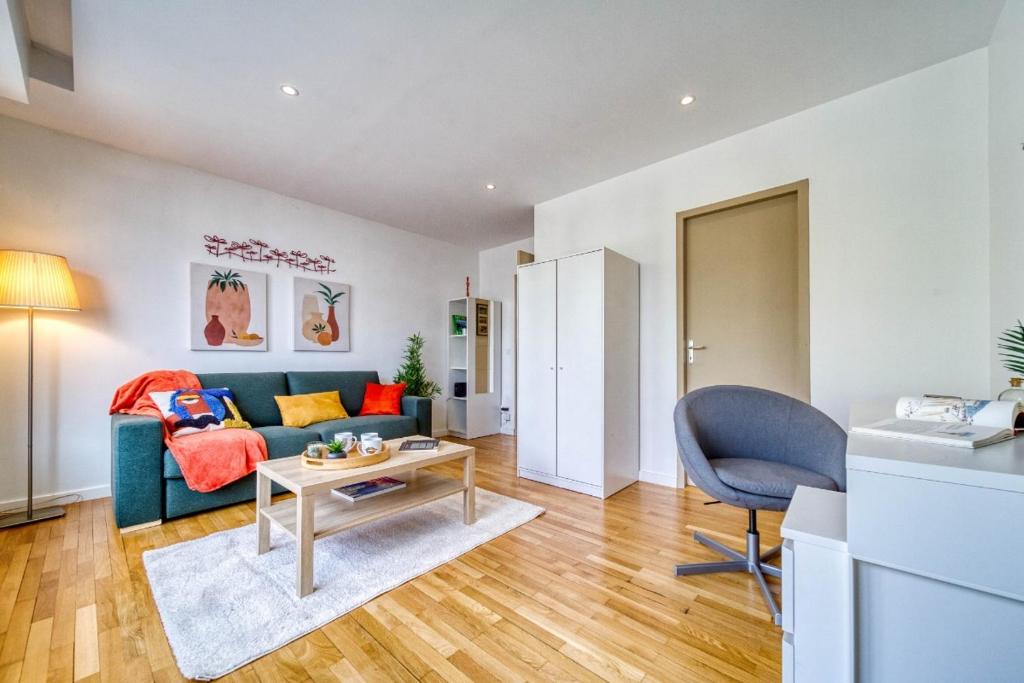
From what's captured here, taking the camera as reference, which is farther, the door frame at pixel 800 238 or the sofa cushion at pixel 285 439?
the sofa cushion at pixel 285 439

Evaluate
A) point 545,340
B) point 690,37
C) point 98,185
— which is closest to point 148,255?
point 98,185

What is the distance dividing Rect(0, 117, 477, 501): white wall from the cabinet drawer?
406cm

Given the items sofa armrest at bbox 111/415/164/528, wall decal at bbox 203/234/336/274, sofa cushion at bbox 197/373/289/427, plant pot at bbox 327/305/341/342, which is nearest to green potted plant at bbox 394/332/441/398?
plant pot at bbox 327/305/341/342

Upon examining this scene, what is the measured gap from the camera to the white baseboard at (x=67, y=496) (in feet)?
8.20

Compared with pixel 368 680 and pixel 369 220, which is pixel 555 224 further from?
pixel 368 680

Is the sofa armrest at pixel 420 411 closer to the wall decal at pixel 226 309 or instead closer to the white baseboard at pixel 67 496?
the wall decal at pixel 226 309

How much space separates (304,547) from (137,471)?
1.45 meters

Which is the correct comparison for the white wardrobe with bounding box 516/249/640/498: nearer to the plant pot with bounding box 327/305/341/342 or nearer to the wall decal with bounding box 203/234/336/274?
the plant pot with bounding box 327/305/341/342

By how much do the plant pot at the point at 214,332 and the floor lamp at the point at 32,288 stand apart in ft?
2.63

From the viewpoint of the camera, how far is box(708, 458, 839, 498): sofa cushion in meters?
1.60

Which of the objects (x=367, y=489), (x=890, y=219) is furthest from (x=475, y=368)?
(x=890, y=219)

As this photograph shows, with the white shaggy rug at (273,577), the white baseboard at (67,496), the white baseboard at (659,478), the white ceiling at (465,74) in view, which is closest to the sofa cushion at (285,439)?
the white shaggy rug at (273,577)

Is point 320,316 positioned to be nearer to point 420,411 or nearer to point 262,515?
point 420,411

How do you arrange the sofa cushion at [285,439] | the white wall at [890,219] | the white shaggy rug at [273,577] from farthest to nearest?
the sofa cushion at [285,439] < the white wall at [890,219] < the white shaggy rug at [273,577]
